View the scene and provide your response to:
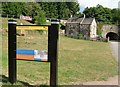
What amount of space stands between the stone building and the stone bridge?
10.3 feet

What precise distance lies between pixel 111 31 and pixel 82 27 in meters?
7.63

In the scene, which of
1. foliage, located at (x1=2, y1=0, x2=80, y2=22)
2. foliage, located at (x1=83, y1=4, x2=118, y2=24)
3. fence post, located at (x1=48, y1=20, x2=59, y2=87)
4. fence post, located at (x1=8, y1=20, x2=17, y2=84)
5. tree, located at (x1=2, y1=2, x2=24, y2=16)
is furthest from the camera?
foliage, located at (x1=83, y1=4, x2=118, y2=24)

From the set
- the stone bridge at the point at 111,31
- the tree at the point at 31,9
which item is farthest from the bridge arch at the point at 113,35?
the tree at the point at 31,9

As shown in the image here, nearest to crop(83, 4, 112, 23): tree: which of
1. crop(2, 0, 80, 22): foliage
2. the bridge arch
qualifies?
crop(2, 0, 80, 22): foliage

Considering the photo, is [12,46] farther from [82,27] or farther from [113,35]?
[113,35]

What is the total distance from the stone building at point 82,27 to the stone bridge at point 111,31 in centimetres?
313

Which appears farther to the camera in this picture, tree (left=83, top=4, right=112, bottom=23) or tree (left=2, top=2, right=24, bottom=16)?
tree (left=83, top=4, right=112, bottom=23)

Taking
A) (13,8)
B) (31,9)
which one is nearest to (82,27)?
(31,9)

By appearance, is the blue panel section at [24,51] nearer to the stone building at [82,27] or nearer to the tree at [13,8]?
the tree at [13,8]

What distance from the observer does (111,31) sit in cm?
5672

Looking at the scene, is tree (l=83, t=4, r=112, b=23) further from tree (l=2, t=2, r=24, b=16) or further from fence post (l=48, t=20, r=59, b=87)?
fence post (l=48, t=20, r=59, b=87)

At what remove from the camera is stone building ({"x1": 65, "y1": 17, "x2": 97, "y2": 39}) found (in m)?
52.8

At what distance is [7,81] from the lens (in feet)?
19.1

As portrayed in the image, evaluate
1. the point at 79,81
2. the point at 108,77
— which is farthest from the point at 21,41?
the point at 108,77
